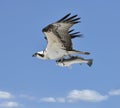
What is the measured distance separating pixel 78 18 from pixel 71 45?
128 cm

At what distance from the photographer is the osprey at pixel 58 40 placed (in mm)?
21938

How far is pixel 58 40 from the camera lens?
74.5 feet

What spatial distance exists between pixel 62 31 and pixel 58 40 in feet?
1.88

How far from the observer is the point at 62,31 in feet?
73.0

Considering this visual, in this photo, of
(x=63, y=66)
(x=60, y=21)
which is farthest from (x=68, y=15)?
(x=63, y=66)

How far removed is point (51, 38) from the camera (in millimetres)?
22703

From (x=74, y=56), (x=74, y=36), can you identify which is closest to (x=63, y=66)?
(x=74, y=56)

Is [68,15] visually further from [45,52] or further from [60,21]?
[45,52]

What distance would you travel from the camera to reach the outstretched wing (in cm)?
2178

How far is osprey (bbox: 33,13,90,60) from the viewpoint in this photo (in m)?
21.9

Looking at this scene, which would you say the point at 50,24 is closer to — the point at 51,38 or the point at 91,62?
the point at 51,38

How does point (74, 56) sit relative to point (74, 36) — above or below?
below

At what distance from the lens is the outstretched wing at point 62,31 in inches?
858

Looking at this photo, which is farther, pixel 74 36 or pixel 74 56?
pixel 74 36
